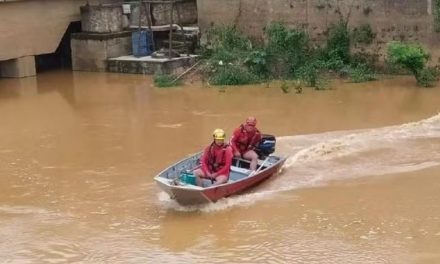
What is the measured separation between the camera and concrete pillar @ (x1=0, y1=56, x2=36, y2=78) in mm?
25734

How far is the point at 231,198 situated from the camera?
12.4m

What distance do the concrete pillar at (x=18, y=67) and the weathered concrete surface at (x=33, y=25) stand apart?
194 mm

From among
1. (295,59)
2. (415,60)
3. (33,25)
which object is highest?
(33,25)

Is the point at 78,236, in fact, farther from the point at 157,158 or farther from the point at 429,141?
the point at 429,141

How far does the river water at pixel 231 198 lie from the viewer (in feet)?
35.3

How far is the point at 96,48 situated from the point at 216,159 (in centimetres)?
1472

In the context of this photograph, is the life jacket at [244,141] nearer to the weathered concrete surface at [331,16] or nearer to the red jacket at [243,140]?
the red jacket at [243,140]

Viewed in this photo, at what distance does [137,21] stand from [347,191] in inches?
621

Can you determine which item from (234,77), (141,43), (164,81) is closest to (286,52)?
(234,77)

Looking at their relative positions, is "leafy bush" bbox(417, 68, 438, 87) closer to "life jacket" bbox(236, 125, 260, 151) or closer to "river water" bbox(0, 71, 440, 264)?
"river water" bbox(0, 71, 440, 264)

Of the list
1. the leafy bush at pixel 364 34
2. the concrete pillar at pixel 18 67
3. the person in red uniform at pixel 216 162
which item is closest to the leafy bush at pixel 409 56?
the leafy bush at pixel 364 34

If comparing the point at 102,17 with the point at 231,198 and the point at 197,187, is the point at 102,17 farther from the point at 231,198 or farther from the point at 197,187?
the point at 197,187

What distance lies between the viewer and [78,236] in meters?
11.3

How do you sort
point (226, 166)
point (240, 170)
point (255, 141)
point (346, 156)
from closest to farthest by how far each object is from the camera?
point (226, 166), point (240, 170), point (255, 141), point (346, 156)
